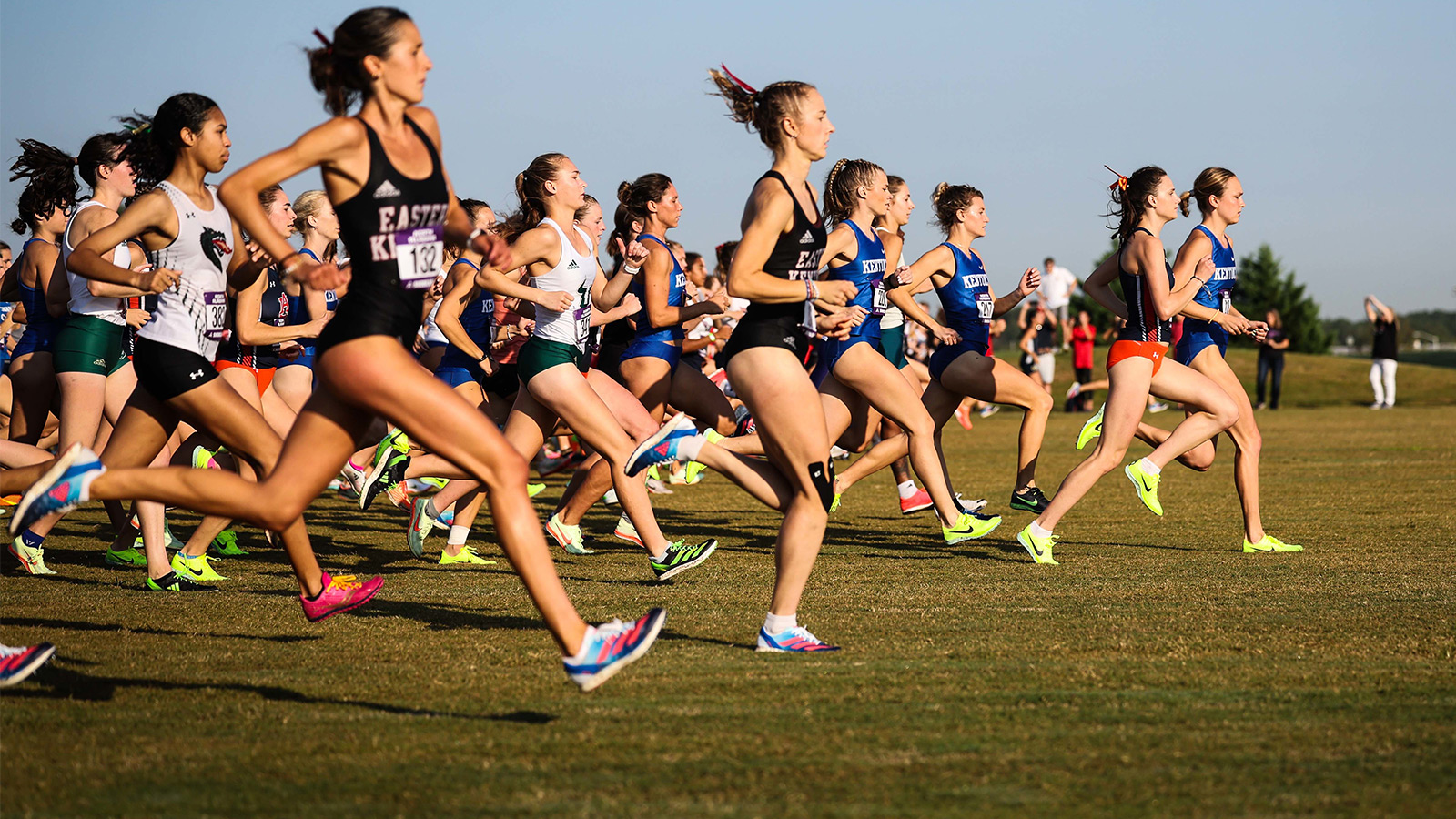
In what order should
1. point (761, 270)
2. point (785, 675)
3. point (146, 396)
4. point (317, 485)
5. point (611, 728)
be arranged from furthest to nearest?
1. point (146, 396)
2. point (761, 270)
3. point (785, 675)
4. point (317, 485)
5. point (611, 728)

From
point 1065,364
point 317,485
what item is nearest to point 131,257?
point 317,485

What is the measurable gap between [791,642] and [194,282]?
135 inches

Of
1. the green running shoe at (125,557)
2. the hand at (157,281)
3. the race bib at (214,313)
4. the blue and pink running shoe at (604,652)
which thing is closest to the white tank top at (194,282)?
the race bib at (214,313)

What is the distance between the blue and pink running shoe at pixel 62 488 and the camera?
4.46 m

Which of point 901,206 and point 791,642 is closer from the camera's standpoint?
point 791,642

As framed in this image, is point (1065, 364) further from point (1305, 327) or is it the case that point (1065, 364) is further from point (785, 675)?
point (1305, 327)

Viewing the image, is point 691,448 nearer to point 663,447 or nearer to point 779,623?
point 663,447

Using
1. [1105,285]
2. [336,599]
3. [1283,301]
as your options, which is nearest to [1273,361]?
[1105,285]

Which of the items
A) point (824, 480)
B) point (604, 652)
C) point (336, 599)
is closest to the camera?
point (604, 652)

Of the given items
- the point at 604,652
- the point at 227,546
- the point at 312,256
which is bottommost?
the point at 227,546

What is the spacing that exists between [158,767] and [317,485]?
1105mm

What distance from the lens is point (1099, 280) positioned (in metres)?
9.17

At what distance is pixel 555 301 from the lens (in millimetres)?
7406

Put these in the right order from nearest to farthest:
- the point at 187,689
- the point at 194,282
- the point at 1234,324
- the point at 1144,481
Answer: the point at 187,689, the point at 194,282, the point at 1234,324, the point at 1144,481
